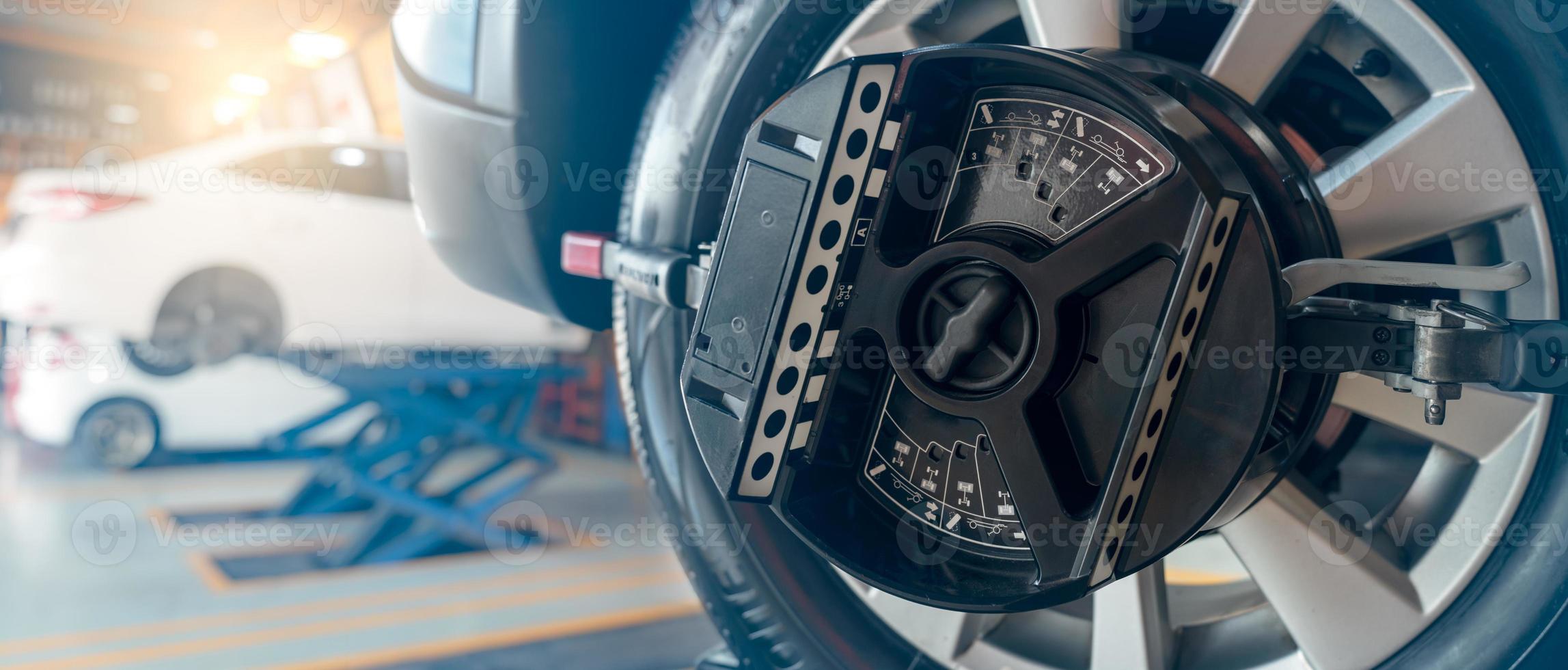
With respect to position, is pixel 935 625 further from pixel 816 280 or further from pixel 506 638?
pixel 506 638

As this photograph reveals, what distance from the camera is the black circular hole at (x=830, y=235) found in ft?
1.98

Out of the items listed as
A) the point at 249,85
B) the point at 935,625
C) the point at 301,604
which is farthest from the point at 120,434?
the point at 249,85

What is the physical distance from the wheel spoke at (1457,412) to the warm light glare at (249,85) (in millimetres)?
12279

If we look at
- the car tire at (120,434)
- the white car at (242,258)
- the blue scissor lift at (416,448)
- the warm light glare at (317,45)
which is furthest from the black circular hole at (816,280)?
the warm light glare at (317,45)

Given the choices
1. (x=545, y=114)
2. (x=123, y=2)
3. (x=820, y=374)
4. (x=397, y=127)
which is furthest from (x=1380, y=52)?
(x=123, y=2)

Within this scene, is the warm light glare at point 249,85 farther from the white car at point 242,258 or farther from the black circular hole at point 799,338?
the black circular hole at point 799,338

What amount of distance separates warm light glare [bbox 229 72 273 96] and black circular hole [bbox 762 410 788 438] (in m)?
12.1

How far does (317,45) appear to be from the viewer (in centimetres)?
905

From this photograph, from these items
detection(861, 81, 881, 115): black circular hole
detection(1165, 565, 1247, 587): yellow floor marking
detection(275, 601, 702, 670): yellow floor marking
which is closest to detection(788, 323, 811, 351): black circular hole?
detection(861, 81, 881, 115): black circular hole

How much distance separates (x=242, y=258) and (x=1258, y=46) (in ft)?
14.1

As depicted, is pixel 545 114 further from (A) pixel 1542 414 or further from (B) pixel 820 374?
(A) pixel 1542 414

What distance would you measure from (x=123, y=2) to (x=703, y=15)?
9.80 m

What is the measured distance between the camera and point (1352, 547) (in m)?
0.71

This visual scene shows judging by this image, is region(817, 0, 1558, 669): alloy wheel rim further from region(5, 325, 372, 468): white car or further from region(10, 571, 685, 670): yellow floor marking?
region(5, 325, 372, 468): white car
